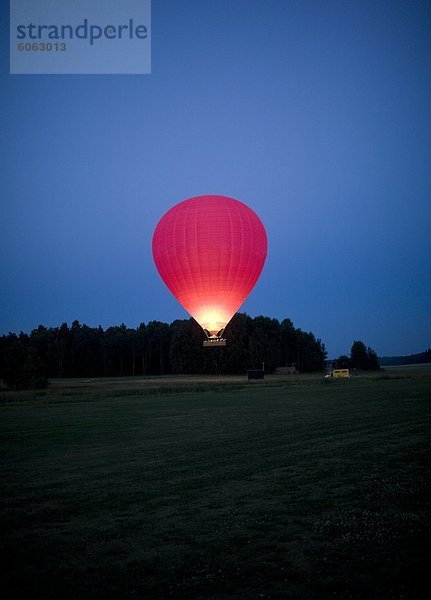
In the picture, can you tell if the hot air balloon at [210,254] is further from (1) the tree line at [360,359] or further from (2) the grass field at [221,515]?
(1) the tree line at [360,359]

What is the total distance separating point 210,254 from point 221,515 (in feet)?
93.9

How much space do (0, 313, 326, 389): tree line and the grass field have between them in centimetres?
8341

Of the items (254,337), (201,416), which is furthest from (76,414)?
(254,337)

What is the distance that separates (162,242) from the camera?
36656 mm

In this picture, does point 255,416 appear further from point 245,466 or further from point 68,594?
point 68,594

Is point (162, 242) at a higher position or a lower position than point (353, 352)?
higher

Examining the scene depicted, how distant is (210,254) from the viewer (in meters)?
34.7

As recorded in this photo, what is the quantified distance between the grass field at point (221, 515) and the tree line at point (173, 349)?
8341 centimetres

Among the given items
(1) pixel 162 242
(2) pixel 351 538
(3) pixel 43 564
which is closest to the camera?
(3) pixel 43 564

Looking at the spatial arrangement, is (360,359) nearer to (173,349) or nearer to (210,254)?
(173,349)

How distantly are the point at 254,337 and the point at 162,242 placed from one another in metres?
65.6

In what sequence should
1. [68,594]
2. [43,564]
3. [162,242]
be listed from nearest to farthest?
[68,594] → [43,564] → [162,242]

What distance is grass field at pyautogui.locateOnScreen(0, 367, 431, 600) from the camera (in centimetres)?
473

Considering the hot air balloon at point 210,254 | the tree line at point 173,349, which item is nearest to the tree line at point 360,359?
the tree line at point 173,349
